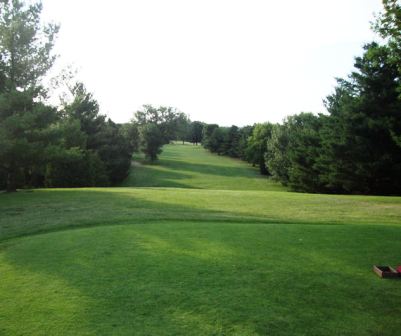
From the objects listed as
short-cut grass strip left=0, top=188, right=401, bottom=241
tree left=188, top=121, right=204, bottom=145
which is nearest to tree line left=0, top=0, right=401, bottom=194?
short-cut grass strip left=0, top=188, right=401, bottom=241

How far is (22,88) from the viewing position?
68.4 ft

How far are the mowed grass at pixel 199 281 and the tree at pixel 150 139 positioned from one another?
55.7 meters

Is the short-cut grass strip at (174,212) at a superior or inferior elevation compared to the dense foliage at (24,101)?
inferior

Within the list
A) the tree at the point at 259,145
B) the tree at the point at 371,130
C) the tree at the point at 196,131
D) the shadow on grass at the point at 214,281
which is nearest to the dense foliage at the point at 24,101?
the shadow on grass at the point at 214,281

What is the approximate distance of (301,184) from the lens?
43.9m

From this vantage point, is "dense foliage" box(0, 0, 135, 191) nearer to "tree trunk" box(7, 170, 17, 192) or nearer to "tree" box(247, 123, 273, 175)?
"tree trunk" box(7, 170, 17, 192)

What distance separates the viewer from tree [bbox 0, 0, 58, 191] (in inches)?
711

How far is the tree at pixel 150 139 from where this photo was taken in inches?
2552

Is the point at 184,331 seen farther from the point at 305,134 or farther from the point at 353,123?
the point at 305,134

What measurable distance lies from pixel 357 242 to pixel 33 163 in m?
17.9

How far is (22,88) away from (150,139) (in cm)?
4553

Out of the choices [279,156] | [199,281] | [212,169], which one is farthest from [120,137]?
[199,281]

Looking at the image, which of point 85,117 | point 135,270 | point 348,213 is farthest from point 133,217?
point 85,117

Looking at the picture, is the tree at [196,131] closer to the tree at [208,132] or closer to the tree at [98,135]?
the tree at [208,132]
